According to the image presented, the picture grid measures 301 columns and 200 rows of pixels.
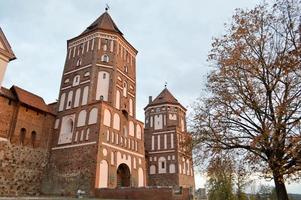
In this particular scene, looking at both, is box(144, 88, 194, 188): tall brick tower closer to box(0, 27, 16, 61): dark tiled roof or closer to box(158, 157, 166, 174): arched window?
box(158, 157, 166, 174): arched window

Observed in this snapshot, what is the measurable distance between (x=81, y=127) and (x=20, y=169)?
6.38m

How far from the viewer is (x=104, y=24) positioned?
102ft

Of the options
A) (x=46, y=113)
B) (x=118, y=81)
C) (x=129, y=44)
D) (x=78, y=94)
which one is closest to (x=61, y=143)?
(x=46, y=113)

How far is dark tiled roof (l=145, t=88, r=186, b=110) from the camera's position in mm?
42125

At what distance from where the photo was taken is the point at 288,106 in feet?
31.9

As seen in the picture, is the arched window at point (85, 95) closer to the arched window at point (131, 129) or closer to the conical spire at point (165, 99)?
the arched window at point (131, 129)

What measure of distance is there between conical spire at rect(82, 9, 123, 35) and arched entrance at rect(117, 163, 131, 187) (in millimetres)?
15882

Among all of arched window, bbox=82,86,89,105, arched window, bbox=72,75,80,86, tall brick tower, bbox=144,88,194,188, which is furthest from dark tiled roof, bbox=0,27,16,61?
tall brick tower, bbox=144,88,194,188

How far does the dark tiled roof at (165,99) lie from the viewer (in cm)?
4212

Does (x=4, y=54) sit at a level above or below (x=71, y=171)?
above

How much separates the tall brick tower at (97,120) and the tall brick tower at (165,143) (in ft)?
30.6

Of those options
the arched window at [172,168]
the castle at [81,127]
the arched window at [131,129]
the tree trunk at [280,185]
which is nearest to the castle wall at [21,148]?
the castle at [81,127]

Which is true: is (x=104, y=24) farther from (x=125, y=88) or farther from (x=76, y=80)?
(x=125, y=88)

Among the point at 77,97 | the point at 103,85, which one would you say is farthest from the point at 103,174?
the point at 103,85
